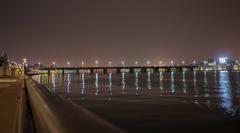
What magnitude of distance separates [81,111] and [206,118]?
16.0 m

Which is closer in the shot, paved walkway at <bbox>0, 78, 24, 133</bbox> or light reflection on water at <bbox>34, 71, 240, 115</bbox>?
paved walkway at <bbox>0, 78, 24, 133</bbox>

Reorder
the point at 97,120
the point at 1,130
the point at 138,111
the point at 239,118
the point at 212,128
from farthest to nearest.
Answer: the point at 138,111 → the point at 239,118 → the point at 212,128 → the point at 1,130 → the point at 97,120

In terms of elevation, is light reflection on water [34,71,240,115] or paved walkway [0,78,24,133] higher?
paved walkway [0,78,24,133]

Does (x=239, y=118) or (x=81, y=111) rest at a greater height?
(x=81, y=111)

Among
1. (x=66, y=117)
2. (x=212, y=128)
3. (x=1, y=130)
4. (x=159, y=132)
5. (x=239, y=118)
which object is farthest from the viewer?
(x=239, y=118)

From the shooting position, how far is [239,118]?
734 inches

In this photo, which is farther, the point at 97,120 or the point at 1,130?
the point at 1,130

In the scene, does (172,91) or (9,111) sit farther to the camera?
(172,91)

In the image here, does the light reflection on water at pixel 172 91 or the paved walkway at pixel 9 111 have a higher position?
the paved walkway at pixel 9 111

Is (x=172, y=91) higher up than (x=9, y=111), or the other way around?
(x=9, y=111)

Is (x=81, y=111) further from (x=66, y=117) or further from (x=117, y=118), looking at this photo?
(x=117, y=118)

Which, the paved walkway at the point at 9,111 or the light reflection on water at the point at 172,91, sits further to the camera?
the light reflection on water at the point at 172,91

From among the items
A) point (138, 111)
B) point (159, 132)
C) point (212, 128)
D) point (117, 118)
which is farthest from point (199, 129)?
point (138, 111)

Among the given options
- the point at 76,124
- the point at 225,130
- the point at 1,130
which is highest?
the point at 76,124
